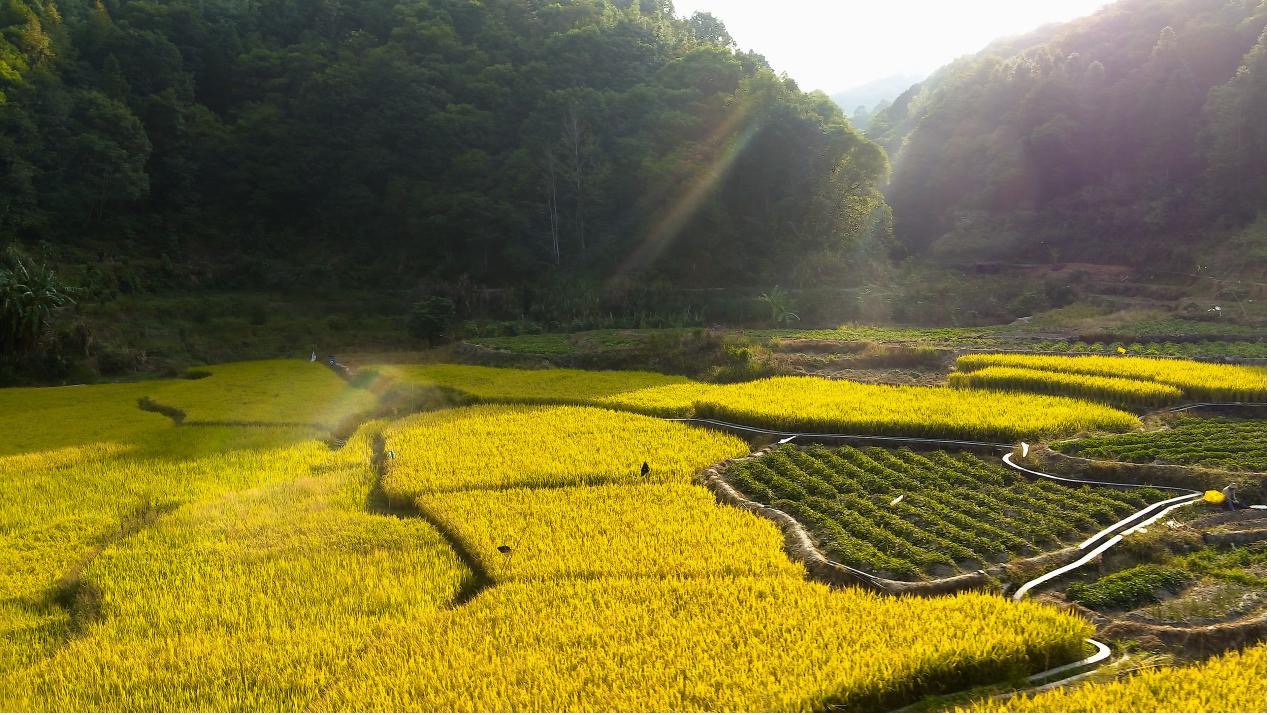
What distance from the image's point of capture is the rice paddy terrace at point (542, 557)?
4941 millimetres

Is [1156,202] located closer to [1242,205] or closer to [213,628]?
[1242,205]

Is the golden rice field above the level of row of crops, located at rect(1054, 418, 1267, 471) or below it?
above

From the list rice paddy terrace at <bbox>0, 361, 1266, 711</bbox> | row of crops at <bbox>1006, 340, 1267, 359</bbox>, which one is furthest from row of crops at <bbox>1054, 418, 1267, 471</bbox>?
row of crops at <bbox>1006, 340, 1267, 359</bbox>

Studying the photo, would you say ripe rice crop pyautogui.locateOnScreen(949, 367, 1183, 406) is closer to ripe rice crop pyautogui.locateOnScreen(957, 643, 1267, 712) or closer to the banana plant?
ripe rice crop pyautogui.locateOnScreen(957, 643, 1267, 712)

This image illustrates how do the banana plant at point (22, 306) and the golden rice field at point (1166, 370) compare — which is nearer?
the golden rice field at point (1166, 370)

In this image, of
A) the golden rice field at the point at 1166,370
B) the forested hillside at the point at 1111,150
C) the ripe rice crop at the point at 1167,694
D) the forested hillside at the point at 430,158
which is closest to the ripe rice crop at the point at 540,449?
the ripe rice crop at the point at 1167,694

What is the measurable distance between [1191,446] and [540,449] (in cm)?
859

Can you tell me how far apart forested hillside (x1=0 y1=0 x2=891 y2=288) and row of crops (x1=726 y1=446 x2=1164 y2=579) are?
77.0 ft

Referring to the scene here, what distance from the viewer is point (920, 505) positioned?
8.26 metres

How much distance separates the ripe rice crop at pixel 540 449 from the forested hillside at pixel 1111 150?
2805 cm

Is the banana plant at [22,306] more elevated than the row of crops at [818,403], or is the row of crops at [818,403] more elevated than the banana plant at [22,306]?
the banana plant at [22,306]

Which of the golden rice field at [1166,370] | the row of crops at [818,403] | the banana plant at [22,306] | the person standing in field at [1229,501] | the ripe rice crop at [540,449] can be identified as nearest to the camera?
the person standing in field at [1229,501]

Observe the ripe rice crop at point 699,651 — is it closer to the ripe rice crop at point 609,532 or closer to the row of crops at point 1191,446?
the ripe rice crop at point 609,532

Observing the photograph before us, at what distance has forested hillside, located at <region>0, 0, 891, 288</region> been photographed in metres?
31.8
